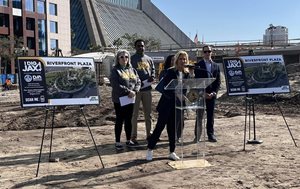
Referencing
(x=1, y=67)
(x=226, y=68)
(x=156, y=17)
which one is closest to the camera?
(x=226, y=68)

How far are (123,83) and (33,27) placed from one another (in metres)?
70.1

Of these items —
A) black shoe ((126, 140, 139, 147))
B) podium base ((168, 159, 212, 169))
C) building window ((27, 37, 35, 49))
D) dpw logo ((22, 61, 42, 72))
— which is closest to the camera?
dpw logo ((22, 61, 42, 72))

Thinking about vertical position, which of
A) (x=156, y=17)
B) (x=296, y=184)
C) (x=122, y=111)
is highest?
(x=156, y=17)

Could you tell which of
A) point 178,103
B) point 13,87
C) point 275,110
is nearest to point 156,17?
point 13,87

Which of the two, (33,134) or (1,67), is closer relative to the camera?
(33,134)

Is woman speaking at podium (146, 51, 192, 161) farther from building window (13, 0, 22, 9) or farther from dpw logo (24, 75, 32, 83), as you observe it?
building window (13, 0, 22, 9)

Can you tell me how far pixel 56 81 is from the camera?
768cm

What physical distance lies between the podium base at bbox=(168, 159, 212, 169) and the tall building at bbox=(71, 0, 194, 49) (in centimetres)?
8597

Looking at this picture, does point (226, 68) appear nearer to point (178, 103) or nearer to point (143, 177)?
point (178, 103)

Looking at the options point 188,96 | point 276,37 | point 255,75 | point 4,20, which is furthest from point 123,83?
point 276,37

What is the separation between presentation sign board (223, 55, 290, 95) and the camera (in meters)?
9.52

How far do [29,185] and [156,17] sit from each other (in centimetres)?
13964

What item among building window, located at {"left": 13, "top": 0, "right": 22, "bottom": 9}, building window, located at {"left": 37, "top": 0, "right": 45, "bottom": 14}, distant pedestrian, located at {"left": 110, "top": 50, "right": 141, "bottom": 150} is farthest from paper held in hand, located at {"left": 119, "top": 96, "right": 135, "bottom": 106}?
building window, located at {"left": 37, "top": 0, "right": 45, "bottom": 14}

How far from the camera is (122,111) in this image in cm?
865
